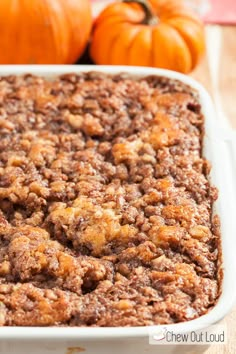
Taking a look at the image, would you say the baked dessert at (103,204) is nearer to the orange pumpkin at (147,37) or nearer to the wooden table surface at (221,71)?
the orange pumpkin at (147,37)

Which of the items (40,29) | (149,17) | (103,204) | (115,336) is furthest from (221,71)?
(115,336)

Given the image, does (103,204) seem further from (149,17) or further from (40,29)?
(149,17)

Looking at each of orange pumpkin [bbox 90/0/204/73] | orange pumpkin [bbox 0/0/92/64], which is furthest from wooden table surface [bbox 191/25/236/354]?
orange pumpkin [bbox 0/0/92/64]

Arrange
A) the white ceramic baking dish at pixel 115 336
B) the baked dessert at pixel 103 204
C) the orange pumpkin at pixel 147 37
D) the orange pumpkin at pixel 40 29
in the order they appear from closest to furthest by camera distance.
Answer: the white ceramic baking dish at pixel 115 336, the baked dessert at pixel 103 204, the orange pumpkin at pixel 40 29, the orange pumpkin at pixel 147 37

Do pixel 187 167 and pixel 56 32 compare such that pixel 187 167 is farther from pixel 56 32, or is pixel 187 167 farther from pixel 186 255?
pixel 56 32

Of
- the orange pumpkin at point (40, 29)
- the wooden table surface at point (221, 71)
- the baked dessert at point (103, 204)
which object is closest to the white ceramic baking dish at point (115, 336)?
the baked dessert at point (103, 204)

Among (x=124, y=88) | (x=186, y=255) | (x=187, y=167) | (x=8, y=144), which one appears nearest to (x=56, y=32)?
(x=124, y=88)

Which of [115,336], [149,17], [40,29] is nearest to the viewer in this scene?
[115,336]
